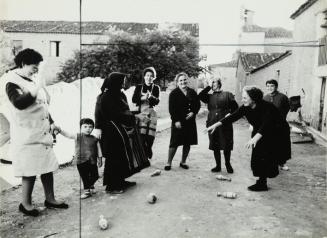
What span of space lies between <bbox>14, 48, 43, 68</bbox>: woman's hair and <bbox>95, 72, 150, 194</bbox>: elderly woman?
1.12 metres

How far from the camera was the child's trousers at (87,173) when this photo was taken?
178 inches

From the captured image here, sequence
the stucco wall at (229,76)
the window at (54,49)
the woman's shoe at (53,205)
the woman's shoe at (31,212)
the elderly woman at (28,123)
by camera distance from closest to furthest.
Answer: the elderly woman at (28,123) < the woman's shoe at (31,212) < the woman's shoe at (53,205) < the stucco wall at (229,76) < the window at (54,49)

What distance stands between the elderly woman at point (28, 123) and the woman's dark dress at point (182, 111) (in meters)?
2.39

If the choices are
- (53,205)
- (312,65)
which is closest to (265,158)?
(53,205)

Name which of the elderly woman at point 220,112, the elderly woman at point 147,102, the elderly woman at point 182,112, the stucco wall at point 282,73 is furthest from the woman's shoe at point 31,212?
the stucco wall at point 282,73

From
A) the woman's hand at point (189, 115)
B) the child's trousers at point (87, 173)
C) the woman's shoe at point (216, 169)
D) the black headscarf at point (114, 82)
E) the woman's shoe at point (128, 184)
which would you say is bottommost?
the woman's shoe at point (128, 184)

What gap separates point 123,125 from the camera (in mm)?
4684

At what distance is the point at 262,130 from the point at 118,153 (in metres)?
1.97

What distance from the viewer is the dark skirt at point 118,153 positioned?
4.60 meters

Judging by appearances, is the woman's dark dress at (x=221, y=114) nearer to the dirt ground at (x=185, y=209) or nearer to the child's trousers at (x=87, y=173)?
the dirt ground at (x=185, y=209)

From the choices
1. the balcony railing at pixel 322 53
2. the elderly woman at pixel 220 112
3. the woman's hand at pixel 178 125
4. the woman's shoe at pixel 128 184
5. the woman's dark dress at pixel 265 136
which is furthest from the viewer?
the balcony railing at pixel 322 53

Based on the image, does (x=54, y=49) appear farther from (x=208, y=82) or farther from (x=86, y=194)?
(x=86, y=194)

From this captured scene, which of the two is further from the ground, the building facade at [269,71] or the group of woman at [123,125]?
the building facade at [269,71]

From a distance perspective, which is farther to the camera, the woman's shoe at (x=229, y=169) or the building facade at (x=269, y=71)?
the building facade at (x=269, y=71)
